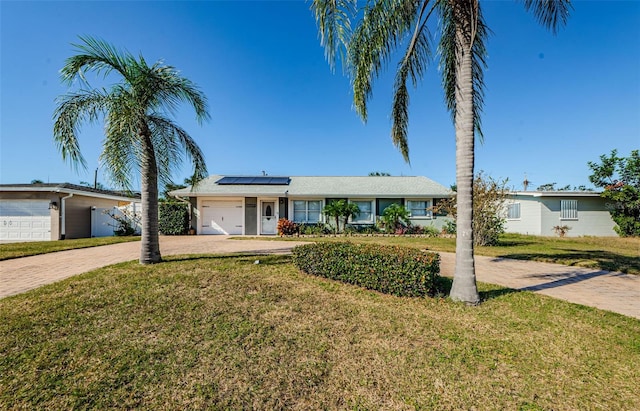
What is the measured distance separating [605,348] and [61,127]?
1124 centimetres

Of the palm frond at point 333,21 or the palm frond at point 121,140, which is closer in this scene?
the palm frond at point 333,21

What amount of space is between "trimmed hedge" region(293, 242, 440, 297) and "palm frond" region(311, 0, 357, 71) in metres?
4.11

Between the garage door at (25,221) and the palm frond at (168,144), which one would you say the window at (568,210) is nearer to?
the palm frond at (168,144)

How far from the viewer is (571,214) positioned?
734 inches

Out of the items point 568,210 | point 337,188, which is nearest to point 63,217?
point 337,188

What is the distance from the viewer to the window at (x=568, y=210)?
18578 millimetres

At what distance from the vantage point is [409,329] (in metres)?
3.79

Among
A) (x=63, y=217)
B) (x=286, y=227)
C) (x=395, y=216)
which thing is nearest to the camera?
(x=63, y=217)

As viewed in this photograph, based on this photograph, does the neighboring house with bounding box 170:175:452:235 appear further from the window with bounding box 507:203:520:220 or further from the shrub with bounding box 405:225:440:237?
the window with bounding box 507:203:520:220

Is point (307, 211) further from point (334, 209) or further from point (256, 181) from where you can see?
point (256, 181)

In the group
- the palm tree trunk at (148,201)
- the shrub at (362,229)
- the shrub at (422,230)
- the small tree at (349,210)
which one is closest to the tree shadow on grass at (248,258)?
the palm tree trunk at (148,201)

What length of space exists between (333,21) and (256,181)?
50.4 ft

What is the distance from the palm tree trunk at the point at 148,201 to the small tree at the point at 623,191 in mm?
26534

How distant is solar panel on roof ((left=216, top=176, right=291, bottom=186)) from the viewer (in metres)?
18.7
